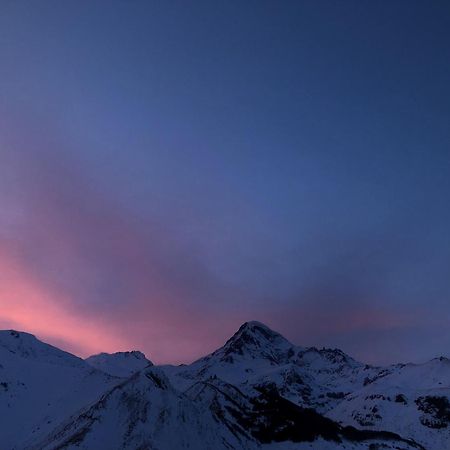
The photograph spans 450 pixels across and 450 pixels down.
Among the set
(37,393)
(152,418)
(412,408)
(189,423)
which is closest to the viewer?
(152,418)

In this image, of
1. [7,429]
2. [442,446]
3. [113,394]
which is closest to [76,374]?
[7,429]

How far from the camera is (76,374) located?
91750mm

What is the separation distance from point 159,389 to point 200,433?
28.4ft

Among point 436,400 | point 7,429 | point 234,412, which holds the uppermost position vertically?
point 436,400

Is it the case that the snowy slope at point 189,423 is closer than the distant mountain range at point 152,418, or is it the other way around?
the snowy slope at point 189,423

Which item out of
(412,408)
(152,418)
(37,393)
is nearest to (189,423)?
(152,418)

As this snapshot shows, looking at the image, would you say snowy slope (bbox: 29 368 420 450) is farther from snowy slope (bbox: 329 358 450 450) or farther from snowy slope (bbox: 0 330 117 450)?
snowy slope (bbox: 329 358 450 450)

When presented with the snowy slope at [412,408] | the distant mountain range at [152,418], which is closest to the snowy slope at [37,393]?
the distant mountain range at [152,418]

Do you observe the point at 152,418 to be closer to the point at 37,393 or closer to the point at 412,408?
the point at 37,393

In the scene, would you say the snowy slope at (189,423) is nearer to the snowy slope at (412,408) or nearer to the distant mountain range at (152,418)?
the distant mountain range at (152,418)

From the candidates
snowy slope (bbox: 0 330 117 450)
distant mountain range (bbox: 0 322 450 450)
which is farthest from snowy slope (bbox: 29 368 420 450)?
snowy slope (bbox: 0 330 117 450)

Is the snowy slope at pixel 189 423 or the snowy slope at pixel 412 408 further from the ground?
the snowy slope at pixel 412 408

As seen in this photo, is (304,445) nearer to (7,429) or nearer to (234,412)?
(234,412)

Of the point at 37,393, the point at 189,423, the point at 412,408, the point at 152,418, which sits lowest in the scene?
the point at 152,418
